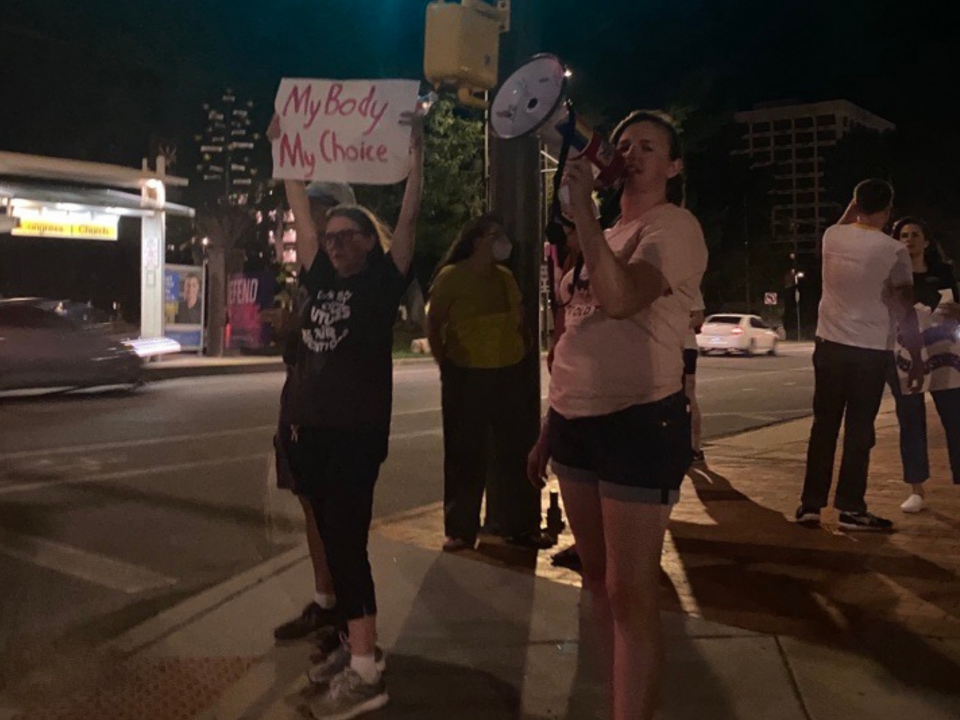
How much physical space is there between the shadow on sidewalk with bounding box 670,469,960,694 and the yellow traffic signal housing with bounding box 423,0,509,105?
274cm

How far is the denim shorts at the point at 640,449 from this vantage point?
2.60m

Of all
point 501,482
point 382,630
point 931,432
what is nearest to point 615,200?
point 382,630

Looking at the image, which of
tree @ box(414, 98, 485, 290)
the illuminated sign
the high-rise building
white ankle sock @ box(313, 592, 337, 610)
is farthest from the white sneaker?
the high-rise building

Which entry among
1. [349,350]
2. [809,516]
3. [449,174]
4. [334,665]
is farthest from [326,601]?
[449,174]

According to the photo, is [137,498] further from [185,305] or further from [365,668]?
[185,305]

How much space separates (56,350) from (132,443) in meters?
6.02

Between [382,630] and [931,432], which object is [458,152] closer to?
[931,432]

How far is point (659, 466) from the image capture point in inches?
102

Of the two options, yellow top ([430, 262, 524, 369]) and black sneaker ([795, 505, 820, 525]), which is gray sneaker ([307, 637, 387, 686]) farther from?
black sneaker ([795, 505, 820, 525])

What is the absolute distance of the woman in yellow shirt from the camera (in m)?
5.24

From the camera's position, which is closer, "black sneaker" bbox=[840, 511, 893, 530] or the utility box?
the utility box

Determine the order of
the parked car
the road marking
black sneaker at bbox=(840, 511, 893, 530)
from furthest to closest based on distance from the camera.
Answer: the road marking < the parked car < black sneaker at bbox=(840, 511, 893, 530)

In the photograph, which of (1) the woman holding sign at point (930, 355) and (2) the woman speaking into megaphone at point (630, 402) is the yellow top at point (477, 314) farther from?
(1) the woman holding sign at point (930, 355)

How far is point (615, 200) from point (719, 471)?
18.0 ft
